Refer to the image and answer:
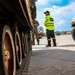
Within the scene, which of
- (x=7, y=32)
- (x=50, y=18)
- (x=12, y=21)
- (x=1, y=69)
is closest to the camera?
(x=1, y=69)

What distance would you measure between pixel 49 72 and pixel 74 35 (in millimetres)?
11243

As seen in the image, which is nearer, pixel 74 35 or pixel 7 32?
pixel 7 32

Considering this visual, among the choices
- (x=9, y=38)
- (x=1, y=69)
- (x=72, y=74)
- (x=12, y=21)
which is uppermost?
(x=12, y=21)

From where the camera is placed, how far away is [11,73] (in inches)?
178

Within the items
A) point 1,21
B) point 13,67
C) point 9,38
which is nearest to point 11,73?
point 13,67

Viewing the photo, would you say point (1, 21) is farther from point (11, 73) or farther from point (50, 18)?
point (50, 18)

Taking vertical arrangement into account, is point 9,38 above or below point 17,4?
below

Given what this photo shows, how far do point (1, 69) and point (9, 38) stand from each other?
105 cm

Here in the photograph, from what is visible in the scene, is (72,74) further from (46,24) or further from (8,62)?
(46,24)

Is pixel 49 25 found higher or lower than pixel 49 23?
lower

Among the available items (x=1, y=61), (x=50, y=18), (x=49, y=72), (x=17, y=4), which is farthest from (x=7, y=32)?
(x=50, y=18)

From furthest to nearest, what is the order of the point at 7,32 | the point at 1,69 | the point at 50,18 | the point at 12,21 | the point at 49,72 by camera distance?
the point at 50,18
the point at 49,72
the point at 12,21
the point at 7,32
the point at 1,69

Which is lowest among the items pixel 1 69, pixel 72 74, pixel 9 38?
pixel 72 74

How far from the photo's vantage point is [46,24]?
16.0 meters
